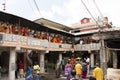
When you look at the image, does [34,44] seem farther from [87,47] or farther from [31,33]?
[87,47]

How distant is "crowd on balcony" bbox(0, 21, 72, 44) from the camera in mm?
21759

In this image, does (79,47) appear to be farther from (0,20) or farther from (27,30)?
(0,20)

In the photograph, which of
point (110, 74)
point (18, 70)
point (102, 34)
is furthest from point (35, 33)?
point (110, 74)

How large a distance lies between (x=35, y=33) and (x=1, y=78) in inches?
261

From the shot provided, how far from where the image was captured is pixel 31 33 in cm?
2584

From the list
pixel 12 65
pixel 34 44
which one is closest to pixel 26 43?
pixel 34 44

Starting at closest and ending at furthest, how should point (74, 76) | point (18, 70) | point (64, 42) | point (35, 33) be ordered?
1. point (74, 76)
2. point (18, 70)
3. point (35, 33)
4. point (64, 42)

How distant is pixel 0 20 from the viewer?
21.9 meters

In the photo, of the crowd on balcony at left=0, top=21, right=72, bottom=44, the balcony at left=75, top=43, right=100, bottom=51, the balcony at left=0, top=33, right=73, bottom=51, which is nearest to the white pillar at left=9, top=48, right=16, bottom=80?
the balcony at left=0, top=33, right=73, bottom=51

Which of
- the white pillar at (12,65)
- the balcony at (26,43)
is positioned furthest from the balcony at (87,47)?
the white pillar at (12,65)

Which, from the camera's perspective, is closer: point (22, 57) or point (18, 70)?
point (18, 70)

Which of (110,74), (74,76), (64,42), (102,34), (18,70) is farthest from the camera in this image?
(64,42)

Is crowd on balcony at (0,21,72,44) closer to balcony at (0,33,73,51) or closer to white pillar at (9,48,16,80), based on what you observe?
balcony at (0,33,73,51)

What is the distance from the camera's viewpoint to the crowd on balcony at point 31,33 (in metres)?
21.8
